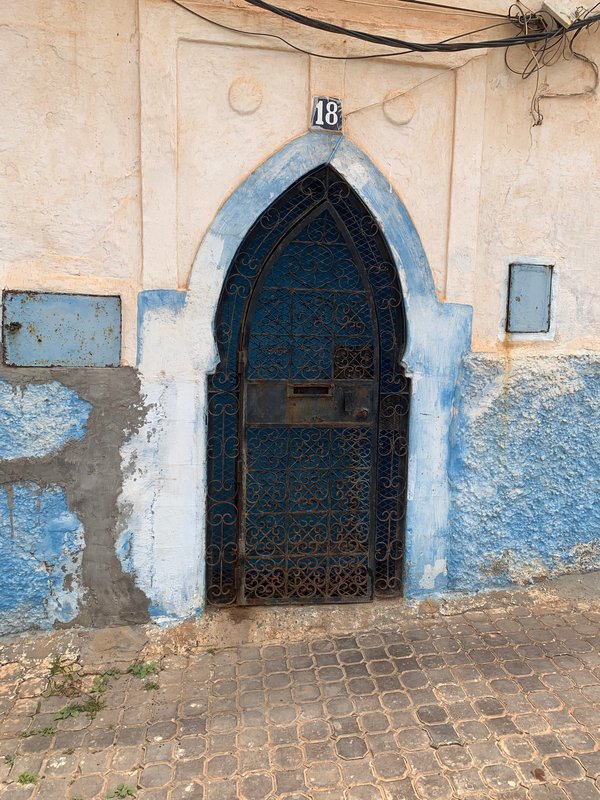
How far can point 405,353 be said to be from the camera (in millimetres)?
4125

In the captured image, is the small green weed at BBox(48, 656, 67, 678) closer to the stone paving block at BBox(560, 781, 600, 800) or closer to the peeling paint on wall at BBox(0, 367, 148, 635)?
the peeling paint on wall at BBox(0, 367, 148, 635)

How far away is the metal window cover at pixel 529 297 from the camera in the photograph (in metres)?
4.27

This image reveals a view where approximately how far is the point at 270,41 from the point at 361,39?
544mm

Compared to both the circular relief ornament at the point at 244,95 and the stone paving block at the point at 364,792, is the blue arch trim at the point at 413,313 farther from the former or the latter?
the stone paving block at the point at 364,792

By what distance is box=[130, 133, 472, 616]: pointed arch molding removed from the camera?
3.79 metres

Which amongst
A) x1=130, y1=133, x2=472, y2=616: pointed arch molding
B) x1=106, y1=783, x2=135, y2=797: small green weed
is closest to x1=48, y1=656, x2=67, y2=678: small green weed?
x1=130, y1=133, x2=472, y2=616: pointed arch molding

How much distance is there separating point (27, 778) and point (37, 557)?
4.04ft

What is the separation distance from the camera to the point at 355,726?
3.23 m

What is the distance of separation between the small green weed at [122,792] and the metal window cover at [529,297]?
11.5 ft

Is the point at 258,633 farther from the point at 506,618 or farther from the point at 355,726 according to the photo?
the point at 506,618

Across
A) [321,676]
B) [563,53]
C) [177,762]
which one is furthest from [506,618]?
[563,53]

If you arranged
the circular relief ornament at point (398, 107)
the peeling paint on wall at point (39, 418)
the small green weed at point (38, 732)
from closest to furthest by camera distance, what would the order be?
the small green weed at point (38, 732) → the peeling paint on wall at point (39, 418) → the circular relief ornament at point (398, 107)

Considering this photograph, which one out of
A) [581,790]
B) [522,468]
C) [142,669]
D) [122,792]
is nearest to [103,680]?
[142,669]

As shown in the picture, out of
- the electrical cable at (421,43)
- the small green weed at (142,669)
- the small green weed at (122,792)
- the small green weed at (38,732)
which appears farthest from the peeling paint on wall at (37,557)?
the electrical cable at (421,43)
